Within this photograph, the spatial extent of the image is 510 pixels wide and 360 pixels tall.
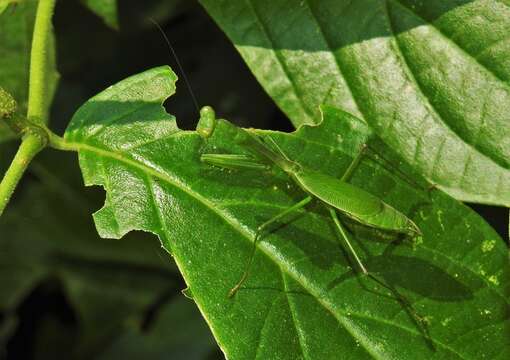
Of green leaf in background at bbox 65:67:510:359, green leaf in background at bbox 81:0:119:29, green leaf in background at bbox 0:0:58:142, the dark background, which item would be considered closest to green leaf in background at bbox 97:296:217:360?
the dark background

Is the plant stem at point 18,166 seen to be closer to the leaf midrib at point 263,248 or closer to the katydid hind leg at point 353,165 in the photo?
the leaf midrib at point 263,248

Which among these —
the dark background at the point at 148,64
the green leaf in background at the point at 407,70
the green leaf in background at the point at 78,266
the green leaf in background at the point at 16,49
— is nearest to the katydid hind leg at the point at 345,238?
the green leaf in background at the point at 407,70

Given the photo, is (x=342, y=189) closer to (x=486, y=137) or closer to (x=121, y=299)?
(x=486, y=137)

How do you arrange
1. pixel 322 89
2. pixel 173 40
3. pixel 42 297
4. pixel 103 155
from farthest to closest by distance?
pixel 42 297, pixel 173 40, pixel 322 89, pixel 103 155

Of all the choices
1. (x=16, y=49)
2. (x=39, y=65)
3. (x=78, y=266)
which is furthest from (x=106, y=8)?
(x=78, y=266)

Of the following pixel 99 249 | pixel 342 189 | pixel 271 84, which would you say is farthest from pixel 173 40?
pixel 342 189

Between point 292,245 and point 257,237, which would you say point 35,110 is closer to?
point 257,237
